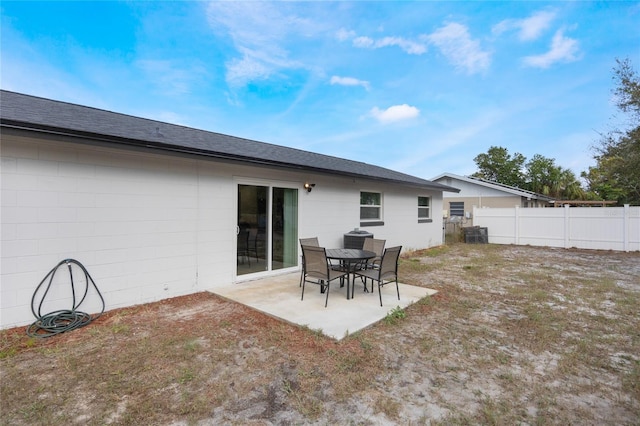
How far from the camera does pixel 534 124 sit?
14.0m

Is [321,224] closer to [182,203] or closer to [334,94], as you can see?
[182,203]

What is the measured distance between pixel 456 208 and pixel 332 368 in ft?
64.5

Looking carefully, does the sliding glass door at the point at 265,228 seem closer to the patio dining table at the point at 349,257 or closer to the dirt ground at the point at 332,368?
the dirt ground at the point at 332,368

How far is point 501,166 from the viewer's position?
32.3m

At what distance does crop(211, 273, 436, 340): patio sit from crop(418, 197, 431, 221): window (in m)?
6.87

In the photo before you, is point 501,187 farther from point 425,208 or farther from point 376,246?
point 376,246

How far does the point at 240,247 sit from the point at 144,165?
7.87ft

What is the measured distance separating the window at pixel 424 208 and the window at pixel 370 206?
10.0 ft

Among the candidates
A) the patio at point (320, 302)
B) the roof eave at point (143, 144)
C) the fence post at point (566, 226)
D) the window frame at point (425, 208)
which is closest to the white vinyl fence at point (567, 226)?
the fence post at point (566, 226)

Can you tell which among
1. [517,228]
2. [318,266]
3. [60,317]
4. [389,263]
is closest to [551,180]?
[517,228]

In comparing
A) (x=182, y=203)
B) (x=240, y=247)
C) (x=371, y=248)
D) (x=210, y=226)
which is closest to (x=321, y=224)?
(x=371, y=248)

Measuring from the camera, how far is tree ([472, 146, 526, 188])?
31.2m

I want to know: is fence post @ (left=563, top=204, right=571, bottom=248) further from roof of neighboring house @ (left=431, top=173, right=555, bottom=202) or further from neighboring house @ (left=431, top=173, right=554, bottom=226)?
roof of neighboring house @ (left=431, top=173, right=555, bottom=202)

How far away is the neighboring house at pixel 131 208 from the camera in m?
3.76
